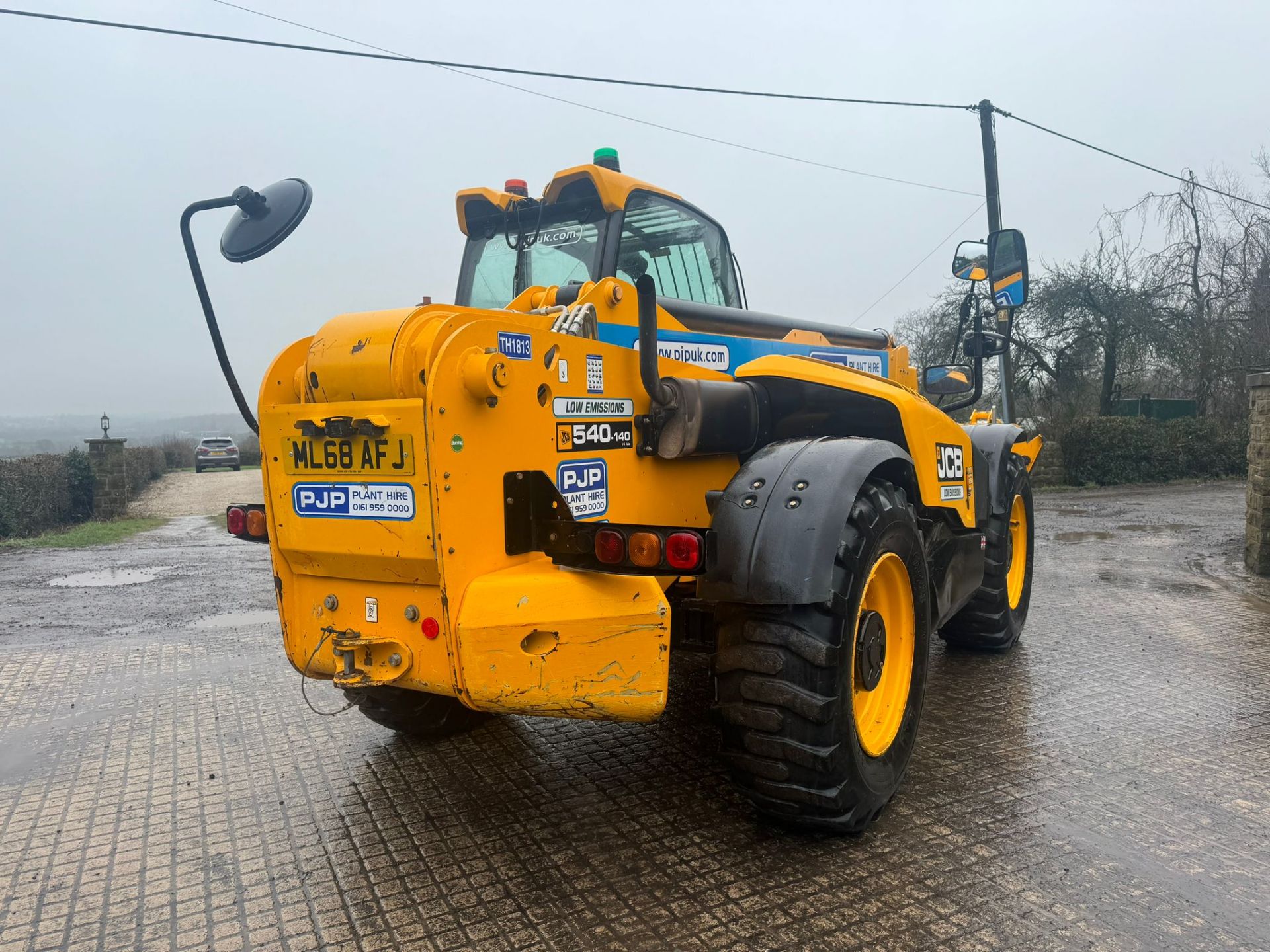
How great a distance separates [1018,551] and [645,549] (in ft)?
14.3

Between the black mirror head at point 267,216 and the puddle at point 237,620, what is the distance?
4.71 metres

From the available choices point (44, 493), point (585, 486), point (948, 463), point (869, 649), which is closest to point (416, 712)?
point (585, 486)

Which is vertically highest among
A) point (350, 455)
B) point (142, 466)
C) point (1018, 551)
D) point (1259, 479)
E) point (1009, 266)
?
point (1009, 266)

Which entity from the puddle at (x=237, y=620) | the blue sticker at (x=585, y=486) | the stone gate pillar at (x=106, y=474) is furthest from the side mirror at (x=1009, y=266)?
the stone gate pillar at (x=106, y=474)

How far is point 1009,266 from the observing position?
5199mm

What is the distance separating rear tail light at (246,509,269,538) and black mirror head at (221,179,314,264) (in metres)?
1.10

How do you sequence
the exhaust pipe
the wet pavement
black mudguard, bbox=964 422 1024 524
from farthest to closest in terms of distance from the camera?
black mudguard, bbox=964 422 1024 524 → the exhaust pipe → the wet pavement

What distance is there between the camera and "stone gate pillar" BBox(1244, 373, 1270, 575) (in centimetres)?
847

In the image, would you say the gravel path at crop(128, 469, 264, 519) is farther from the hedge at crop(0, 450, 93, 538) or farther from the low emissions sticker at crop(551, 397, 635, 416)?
the low emissions sticker at crop(551, 397, 635, 416)

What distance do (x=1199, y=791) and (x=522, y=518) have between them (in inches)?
113

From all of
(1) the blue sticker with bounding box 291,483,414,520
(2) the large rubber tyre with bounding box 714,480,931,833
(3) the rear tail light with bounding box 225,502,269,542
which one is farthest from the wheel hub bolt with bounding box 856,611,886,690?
(3) the rear tail light with bounding box 225,502,269,542

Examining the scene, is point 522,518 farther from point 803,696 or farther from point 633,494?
point 803,696

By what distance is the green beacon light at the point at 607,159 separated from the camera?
4.31m

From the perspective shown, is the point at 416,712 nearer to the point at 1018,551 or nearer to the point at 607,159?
the point at 607,159
